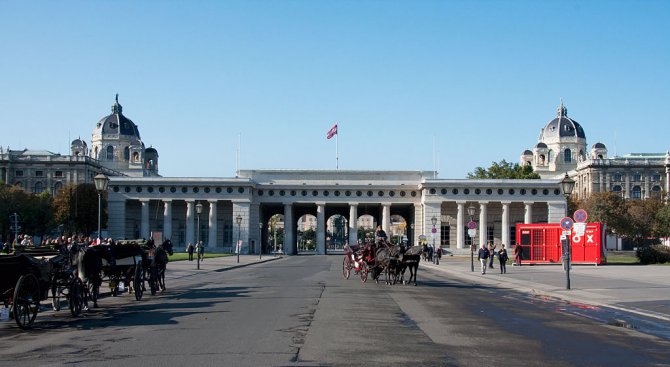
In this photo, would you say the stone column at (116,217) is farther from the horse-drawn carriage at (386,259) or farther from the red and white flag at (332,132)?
the horse-drawn carriage at (386,259)

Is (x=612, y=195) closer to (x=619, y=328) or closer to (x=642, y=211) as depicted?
(x=642, y=211)

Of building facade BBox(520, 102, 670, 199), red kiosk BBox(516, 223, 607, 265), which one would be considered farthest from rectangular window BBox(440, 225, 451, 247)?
red kiosk BBox(516, 223, 607, 265)

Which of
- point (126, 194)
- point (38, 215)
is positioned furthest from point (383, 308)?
point (126, 194)

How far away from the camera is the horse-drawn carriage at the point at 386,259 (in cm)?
2945

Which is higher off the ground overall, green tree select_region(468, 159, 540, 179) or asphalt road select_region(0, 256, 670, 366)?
green tree select_region(468, 159, 540, 179)

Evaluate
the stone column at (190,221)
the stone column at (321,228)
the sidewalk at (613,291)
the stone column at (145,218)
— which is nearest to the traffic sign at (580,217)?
the sidewalk at (613,291)

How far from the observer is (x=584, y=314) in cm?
1953

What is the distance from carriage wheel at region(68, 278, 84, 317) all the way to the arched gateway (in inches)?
3245

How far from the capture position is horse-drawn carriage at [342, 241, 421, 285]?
96.6 feet

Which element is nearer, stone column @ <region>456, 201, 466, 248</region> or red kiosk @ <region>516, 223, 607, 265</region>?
red kiosk @ <region>516, 223, 607, 265</region>

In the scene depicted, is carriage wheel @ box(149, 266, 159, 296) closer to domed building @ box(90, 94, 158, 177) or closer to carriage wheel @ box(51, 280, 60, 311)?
carriage wheel @ box(51, 280, 60, 311)

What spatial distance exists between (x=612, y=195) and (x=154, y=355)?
100235mm

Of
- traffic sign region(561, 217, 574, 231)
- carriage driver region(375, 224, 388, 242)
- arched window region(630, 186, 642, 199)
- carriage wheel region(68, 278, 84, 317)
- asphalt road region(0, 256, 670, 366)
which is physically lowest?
asphalt road region(0, 256, 670, 366)

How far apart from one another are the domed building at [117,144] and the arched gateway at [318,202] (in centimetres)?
5330
